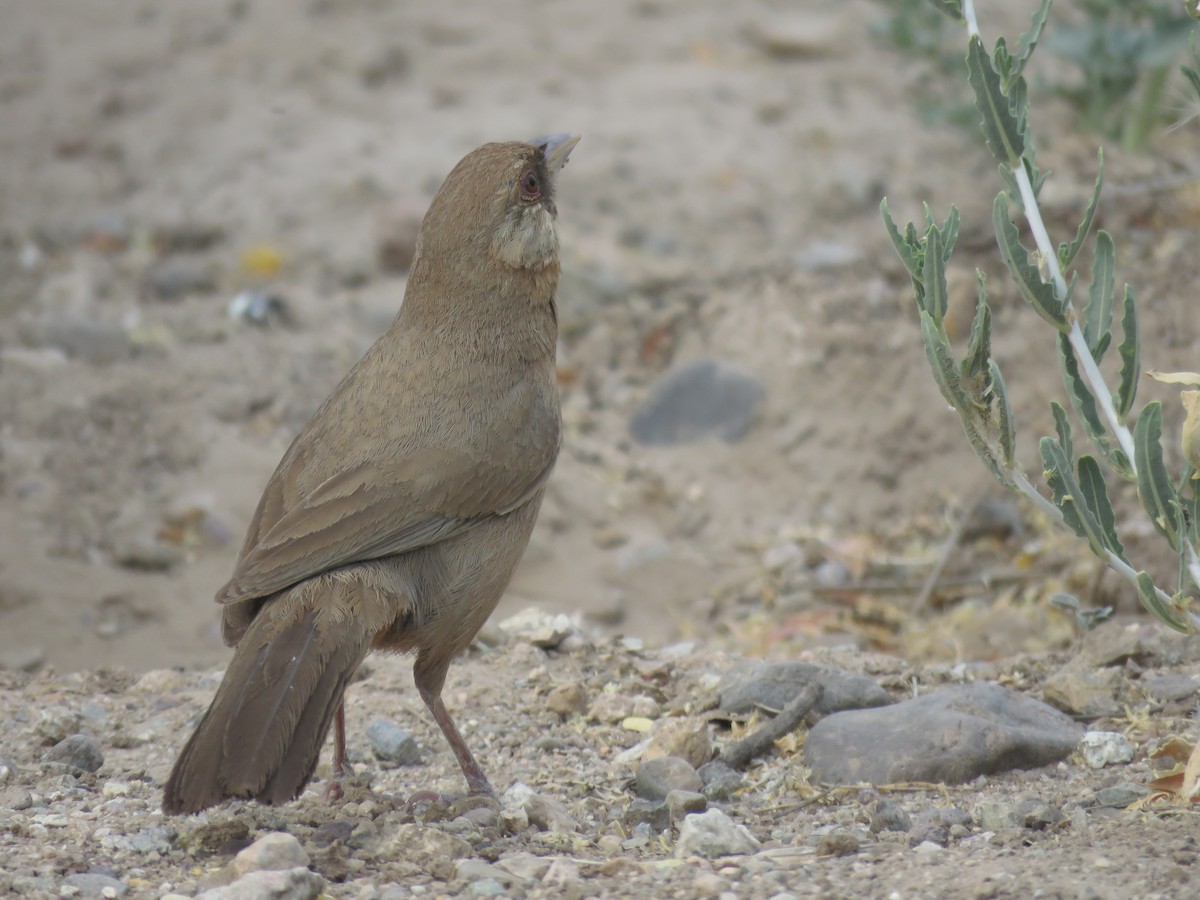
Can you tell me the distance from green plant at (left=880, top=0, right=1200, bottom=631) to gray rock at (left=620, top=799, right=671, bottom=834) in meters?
1.25

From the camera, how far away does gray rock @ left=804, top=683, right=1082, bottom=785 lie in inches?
165

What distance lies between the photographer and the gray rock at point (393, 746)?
15.6 ft

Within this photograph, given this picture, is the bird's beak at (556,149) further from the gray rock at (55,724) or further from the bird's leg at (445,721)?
the gray rock at (55,724)

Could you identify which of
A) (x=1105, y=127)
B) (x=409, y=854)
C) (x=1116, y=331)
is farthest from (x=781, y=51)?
(x=409, y=854)

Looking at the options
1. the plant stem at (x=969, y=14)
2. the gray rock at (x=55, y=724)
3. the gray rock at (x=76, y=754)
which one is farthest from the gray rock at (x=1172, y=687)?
the gray rock at (x=55, y=724)

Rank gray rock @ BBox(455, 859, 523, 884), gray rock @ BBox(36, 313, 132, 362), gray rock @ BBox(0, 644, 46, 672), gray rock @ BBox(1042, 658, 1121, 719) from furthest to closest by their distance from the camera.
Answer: gray rock @ BBox(36, 313, 132, 362) → gray rock @ BBox(0, 644, 46, 672) → gray rock @ BBox(1042, 658, 1121, 719) → gray rock @ BBox(455, 859, 523, 884)

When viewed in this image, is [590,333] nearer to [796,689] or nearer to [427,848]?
[796,689]

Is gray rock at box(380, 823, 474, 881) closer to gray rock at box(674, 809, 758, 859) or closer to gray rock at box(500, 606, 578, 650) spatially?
gray rock at box(674, 809, 758, 859)

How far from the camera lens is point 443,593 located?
446 centimetres

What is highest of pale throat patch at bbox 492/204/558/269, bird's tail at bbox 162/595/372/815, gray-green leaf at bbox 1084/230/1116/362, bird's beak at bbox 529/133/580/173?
bird's beak at bbox 529/133/580/173

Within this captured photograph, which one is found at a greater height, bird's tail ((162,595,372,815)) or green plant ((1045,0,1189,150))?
green plant ((1045,0,1189,150))

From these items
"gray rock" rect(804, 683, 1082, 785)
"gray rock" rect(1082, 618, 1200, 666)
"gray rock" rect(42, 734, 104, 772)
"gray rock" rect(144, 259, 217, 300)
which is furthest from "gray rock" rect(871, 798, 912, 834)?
"gray rock" rect(144, 259, 217, 300)

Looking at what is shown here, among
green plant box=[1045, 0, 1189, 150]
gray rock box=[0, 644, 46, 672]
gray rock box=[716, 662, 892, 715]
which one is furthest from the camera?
green plant box=[1045, 0, 1189, 150]

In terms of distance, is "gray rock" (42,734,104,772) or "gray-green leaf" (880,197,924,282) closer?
"gray-green leaf" (880,197,924,282)
